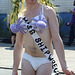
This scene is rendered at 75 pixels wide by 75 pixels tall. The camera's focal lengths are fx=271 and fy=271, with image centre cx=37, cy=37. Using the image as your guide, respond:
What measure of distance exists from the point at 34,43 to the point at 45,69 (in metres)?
0.36

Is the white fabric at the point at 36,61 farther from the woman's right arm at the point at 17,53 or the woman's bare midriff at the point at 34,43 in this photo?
the woman's right arm at the point at 17,53

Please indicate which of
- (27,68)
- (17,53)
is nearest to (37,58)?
(27,68)

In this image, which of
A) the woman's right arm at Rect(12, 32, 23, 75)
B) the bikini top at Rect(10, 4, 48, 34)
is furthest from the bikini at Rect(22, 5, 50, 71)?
the woman's right arm at Rect(12, 32, 23, 75)

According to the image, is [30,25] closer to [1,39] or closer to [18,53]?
[18,53]

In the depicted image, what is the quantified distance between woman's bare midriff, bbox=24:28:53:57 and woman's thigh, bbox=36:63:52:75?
0.14 m

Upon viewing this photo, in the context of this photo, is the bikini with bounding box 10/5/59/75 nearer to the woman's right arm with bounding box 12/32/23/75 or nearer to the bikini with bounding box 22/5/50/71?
the bikini with bounding box 22/5/50/71

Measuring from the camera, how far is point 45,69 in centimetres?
323

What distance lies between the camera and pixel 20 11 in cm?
369

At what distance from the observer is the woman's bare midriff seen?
10.8 ft

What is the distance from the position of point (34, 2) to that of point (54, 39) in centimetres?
53

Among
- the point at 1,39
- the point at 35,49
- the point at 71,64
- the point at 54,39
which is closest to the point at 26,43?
the point at 35,49

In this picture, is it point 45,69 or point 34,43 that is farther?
point 34,43

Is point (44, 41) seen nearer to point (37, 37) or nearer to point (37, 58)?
point (37, 37)

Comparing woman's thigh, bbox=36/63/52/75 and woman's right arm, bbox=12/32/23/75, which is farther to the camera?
woman's right arm, bbox=12/32/23/75
